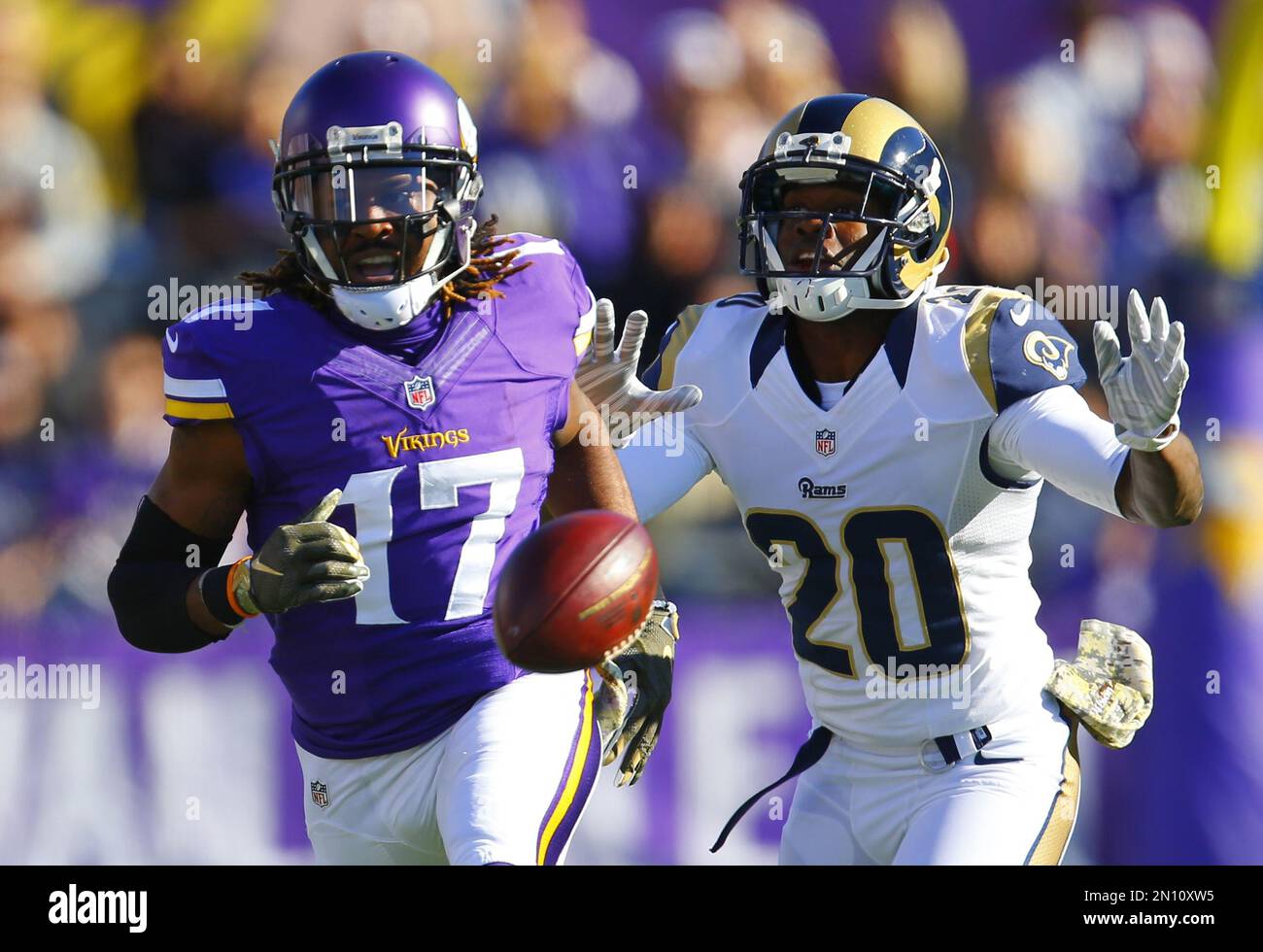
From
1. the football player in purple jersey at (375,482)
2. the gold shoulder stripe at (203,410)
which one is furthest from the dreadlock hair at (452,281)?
the gold shoulder stripe at (203,410)

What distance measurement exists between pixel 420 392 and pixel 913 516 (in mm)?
949

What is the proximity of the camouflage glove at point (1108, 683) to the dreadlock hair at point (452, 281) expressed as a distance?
4.34 feet

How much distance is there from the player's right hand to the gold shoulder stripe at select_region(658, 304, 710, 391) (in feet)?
2.92

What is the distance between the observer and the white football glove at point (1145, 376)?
274 cm

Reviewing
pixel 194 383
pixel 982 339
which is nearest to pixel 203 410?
pixel 194 383

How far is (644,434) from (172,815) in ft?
7.41

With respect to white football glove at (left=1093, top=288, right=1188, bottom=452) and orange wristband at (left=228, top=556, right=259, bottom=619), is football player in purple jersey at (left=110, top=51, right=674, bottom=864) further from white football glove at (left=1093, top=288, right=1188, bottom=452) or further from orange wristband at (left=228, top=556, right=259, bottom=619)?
white football glove at (left=1093, top=288, right=1188, bottom=452)

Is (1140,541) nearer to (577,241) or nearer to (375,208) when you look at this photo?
(577,241)

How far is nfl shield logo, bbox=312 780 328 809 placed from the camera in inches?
126

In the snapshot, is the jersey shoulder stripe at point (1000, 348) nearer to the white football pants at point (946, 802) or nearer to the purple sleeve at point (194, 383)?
the white football pants at point (946, 802)

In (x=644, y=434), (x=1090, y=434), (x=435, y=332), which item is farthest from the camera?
(x=644, y=434)

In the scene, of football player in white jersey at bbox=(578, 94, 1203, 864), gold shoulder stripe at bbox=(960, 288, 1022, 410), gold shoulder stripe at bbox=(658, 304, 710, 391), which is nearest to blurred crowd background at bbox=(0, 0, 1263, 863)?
gold shoulder stripe at bbox=(658, 304, 710, 391)

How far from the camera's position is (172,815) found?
5.01 m

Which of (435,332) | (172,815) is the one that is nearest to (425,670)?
(435,332)
